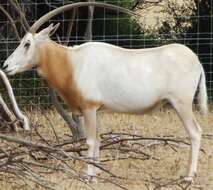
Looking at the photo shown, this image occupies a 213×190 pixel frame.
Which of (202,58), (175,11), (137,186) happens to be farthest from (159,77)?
(175,11)

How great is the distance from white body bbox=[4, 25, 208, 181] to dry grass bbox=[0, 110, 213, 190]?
0.91ft

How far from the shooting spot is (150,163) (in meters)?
7.35

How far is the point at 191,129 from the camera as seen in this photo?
680 centimetres

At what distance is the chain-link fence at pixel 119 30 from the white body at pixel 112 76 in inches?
126

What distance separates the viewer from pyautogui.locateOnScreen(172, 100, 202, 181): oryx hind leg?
22.0 feet

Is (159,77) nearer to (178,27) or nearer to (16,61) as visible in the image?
(16,61)

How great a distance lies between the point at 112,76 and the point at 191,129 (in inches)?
33.5

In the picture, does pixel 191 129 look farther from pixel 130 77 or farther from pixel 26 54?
pixel 26 54

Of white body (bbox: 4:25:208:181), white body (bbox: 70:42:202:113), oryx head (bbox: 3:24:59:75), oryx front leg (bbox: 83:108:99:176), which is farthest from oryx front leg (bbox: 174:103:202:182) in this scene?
oryx head (bbox: 3:24:59:75)

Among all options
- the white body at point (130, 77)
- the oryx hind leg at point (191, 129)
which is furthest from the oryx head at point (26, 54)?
the oryx hind leg at point (191, 129)

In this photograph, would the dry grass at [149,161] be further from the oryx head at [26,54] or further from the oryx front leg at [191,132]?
the oryx head at [26,54]

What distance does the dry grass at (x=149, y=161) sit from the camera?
20.7ft

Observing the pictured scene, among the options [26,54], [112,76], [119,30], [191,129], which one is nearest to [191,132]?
[191,129]

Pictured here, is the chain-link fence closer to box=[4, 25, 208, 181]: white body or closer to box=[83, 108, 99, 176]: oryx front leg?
box=[4, 25, 208, 181]: white body
